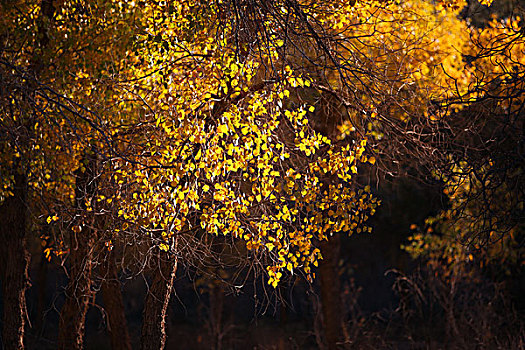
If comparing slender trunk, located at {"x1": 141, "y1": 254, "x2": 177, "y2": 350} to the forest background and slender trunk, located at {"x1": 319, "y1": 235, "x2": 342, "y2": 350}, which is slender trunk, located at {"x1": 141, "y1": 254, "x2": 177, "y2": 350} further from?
slender trunk, located at {"x1": 319, "y1": 235, "x2": 342, "y2": 350}

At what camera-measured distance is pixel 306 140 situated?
6.23 m

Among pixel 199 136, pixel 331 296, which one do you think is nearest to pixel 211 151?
pixel 199 136

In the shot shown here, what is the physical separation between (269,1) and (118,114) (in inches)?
105

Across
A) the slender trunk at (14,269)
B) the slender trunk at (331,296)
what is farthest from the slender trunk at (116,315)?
the slender trunk at (331,296)

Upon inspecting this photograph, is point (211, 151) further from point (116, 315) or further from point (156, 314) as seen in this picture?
point (116, 315)

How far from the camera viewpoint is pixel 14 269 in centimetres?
→ 910

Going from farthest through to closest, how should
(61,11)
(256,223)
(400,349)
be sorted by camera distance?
(400,349), (61,11), (256,223)

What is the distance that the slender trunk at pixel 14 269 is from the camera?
9.02 meters

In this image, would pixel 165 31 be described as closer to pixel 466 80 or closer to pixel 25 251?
pixel 25 251

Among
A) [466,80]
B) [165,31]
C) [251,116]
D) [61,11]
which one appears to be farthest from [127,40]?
[466,80]

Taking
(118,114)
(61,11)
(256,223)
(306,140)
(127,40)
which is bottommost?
(256,223)

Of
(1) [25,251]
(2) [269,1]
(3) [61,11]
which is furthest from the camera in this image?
(1) [25,251]

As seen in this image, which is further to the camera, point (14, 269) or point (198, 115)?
point (14, 269)

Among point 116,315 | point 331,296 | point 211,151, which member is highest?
point 211,151
